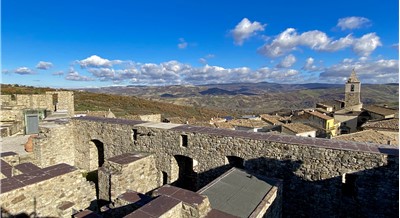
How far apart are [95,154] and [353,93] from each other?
42.8 m

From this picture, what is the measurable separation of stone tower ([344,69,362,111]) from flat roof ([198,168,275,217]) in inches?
1585

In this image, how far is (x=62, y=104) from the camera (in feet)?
64.0

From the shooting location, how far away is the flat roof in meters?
5.68

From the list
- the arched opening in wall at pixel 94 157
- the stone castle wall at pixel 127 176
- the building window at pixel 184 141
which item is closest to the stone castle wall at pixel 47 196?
the stone castle wall at pixel 127 176

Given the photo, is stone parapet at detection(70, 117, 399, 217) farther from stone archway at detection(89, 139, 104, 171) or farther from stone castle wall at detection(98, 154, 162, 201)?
stone archway at detection(89, 139, 104, 171)

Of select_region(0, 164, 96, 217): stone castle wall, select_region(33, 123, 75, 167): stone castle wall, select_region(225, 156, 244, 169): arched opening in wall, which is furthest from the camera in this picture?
select_region(33, 123, 75, 167): stone castle wall

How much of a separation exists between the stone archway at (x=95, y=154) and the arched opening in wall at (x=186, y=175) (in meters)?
5.46

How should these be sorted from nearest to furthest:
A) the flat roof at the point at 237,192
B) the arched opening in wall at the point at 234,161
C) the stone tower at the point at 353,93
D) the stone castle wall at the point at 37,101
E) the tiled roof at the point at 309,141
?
the flat roof at the point at 237,192
the tiled roof at the point at 309,141
the arched opening in wall at the point at 234,161
the stone castle wall at the point at 37,101
the stone tower at the point at 353,93

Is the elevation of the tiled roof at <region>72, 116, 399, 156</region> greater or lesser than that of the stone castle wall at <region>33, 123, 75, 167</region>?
greater

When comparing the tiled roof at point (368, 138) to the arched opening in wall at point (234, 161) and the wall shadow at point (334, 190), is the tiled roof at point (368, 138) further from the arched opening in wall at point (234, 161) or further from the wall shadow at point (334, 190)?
the arched opening in wall at point (234, 161)

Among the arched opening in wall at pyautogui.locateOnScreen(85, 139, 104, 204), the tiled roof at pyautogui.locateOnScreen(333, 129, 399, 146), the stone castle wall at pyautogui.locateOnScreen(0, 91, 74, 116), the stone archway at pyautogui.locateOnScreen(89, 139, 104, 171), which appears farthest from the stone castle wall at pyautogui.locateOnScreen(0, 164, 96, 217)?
the tiled roof at pyautogui.locateOnScreen(333, 129, 399, 146)

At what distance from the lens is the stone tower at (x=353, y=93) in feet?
132

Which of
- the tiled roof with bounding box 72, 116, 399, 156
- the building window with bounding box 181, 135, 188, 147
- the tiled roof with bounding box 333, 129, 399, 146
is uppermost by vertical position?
the tiled roof with bounding box 72, 116, 399, 156

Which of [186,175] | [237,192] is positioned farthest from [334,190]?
[186,175]
